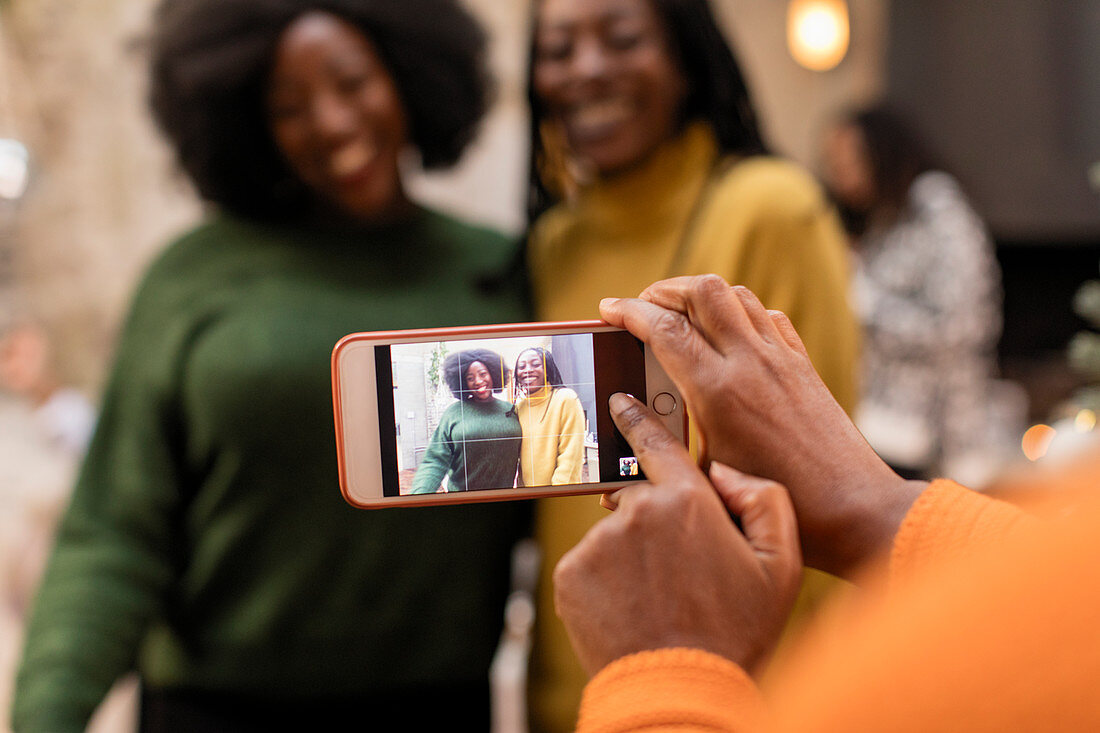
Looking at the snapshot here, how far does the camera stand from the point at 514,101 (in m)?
1.12

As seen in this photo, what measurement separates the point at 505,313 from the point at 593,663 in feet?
0.98

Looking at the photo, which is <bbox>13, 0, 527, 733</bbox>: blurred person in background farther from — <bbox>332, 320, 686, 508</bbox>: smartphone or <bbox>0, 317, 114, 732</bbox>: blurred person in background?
<bbox>0, 317, 114, 732</bbox>: blurred person in background

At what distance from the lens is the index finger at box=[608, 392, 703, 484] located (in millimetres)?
284

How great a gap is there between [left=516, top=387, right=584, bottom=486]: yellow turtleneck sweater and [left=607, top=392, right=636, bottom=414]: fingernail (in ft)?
0.05

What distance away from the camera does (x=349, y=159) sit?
56 centimetres

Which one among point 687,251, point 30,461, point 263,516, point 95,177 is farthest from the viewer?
point 95,177

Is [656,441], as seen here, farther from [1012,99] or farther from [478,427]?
[1012,99]

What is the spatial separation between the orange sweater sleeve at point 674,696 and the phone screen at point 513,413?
84mm

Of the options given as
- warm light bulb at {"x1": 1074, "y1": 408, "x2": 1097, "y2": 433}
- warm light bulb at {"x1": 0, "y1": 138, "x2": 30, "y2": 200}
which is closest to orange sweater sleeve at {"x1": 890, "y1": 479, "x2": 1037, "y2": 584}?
warm light bulb at {"x1": 1074, "y1": 408, "x2": 1097, "y2": 433}

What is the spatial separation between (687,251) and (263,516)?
34cm

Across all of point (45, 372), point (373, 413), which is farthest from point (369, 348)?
point (45, 372)

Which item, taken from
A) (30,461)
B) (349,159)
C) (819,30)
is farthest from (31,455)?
(819,30)

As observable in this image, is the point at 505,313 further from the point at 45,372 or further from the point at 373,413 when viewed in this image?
the point at 45,372

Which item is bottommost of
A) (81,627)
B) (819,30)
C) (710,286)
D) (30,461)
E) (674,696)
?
(30,461)
